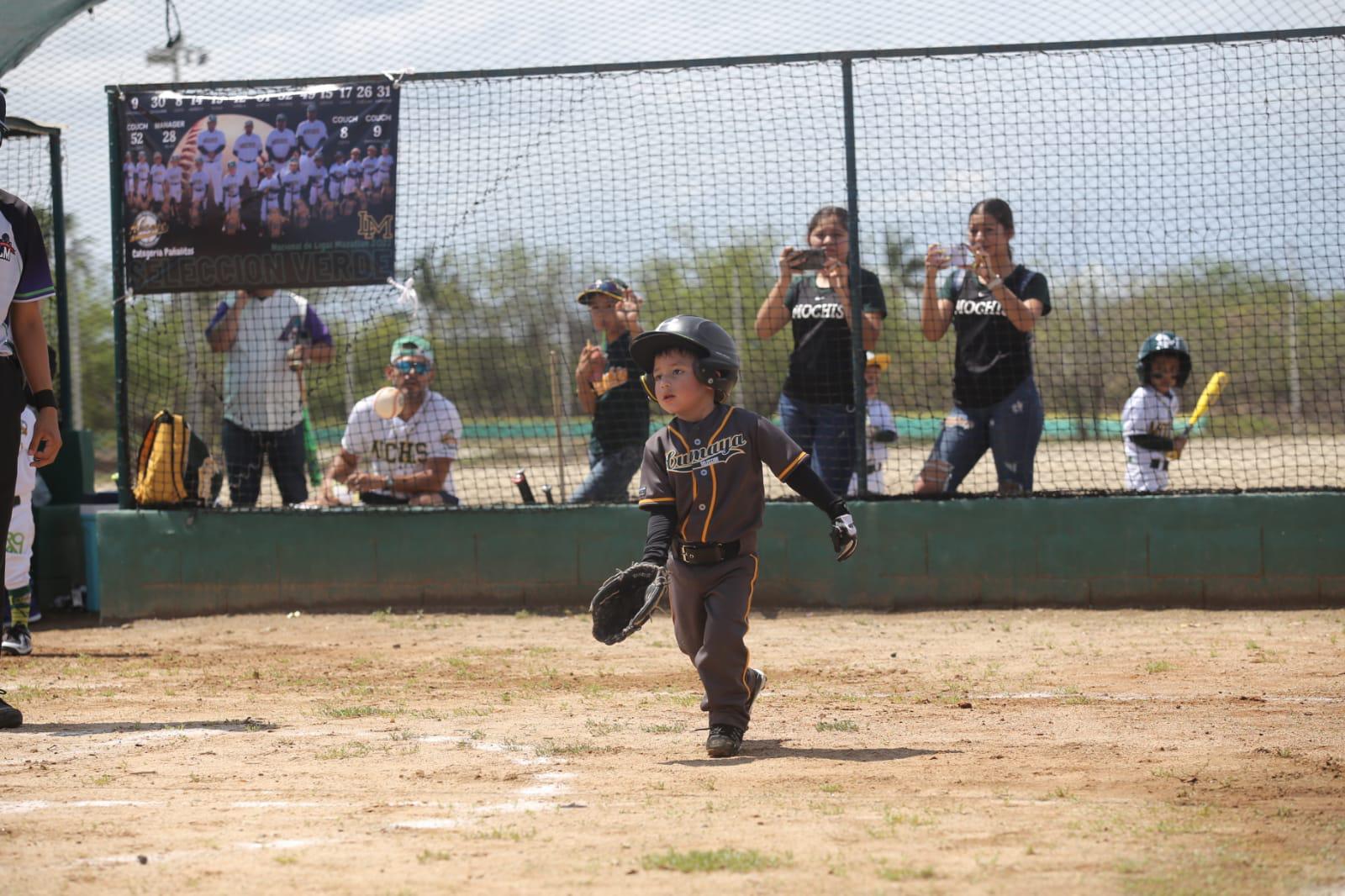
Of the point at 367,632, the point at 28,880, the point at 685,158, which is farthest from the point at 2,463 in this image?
the point at 685,158

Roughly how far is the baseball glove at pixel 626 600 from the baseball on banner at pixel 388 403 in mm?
4692

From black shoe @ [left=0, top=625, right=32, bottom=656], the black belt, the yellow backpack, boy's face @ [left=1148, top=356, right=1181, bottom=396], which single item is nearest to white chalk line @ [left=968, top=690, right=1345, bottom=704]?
the black belt

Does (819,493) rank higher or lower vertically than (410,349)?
lower

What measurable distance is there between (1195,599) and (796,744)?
14.4 feet

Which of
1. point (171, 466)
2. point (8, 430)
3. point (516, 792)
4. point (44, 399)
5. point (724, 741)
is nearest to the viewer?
point (516, 792)

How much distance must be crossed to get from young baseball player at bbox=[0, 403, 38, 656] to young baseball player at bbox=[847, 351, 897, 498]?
4.83m

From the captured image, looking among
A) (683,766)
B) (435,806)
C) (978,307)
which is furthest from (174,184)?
(435,806)

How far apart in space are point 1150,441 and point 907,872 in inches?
254

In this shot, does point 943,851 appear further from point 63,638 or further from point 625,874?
point 63,638

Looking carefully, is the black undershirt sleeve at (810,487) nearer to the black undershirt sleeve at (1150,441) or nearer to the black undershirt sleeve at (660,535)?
the black undershirt sleeve at (660,535)

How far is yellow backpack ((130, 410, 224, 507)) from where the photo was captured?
960 centimetres

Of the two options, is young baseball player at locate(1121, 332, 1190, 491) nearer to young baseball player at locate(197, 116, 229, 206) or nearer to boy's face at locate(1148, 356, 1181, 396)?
boy's face at locate(1148, 356, 1181, 396)

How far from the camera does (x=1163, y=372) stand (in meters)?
9.66

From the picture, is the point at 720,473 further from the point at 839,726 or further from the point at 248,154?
the point at 248,154
